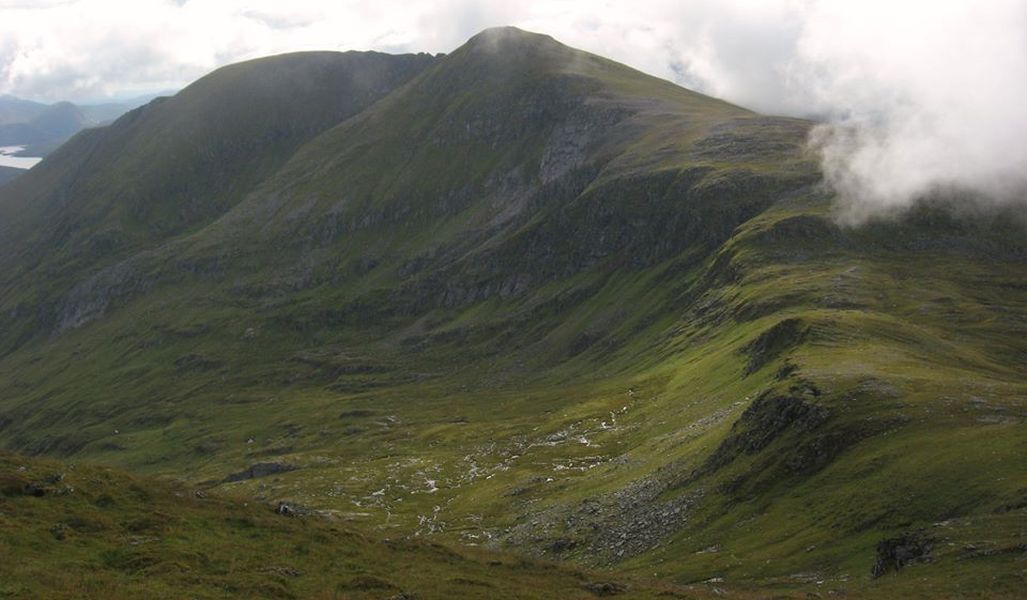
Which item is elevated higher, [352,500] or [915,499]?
[915,499]

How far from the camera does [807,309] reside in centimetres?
14938

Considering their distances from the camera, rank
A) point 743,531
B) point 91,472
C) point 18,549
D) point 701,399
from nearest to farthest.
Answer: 1. point 18,549
2. point 91,472
3. point 743,531
4. point 701,399

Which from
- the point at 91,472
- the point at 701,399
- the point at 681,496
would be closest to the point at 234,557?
the point at 91,472

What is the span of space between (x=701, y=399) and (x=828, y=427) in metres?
44.6

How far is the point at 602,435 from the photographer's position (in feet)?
471

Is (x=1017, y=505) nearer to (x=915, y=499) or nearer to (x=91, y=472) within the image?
(x=915, y=499)

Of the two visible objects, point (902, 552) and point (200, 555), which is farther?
point (902, 552)

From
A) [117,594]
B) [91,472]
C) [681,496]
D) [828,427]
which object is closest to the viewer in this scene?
[117,594]

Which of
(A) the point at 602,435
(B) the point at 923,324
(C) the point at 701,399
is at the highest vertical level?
(B) the point at 923,324

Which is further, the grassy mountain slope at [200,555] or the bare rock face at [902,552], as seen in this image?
the bare rock face at [902,552]

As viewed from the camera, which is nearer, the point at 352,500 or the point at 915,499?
the point at 915,499

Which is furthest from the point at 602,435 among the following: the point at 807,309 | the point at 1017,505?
the point at 1017,505

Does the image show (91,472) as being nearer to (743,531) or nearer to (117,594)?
(117,594)

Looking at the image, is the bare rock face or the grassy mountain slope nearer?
the grassy mountain slope
